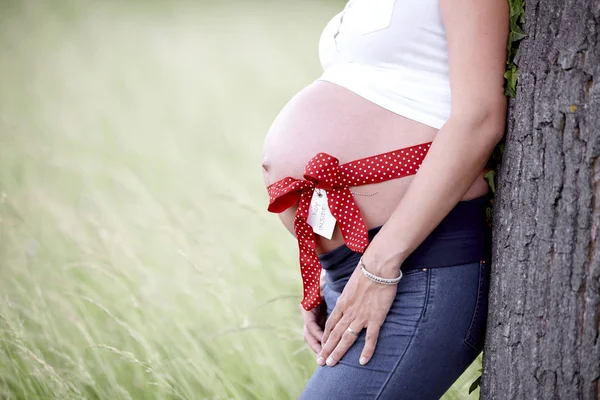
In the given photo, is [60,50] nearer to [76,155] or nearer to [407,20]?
[76,155]

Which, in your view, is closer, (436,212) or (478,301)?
(436,212)

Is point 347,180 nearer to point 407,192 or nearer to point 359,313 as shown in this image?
point 407,192

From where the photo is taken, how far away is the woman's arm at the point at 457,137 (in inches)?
49.4

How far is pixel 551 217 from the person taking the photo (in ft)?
4.03

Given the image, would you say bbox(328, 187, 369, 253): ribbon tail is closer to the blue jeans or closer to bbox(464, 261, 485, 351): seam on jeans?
the blue jeans

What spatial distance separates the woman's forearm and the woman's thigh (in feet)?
0.33

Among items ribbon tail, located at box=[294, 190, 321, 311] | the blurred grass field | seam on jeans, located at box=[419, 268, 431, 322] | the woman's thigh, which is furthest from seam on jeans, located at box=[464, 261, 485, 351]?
the blurred grass field

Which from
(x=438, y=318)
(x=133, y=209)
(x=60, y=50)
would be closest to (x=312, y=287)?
(x=438, y=318)

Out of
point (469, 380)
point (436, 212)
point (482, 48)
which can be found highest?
point (482, 48)

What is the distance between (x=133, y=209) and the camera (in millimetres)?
4133

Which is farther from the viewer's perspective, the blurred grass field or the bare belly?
the blurred grass field

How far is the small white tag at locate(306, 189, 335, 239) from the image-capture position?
141 centimetres

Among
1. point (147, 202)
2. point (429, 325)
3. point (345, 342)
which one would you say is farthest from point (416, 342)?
point (147, 202)

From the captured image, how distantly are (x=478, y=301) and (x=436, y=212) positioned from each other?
269mm
